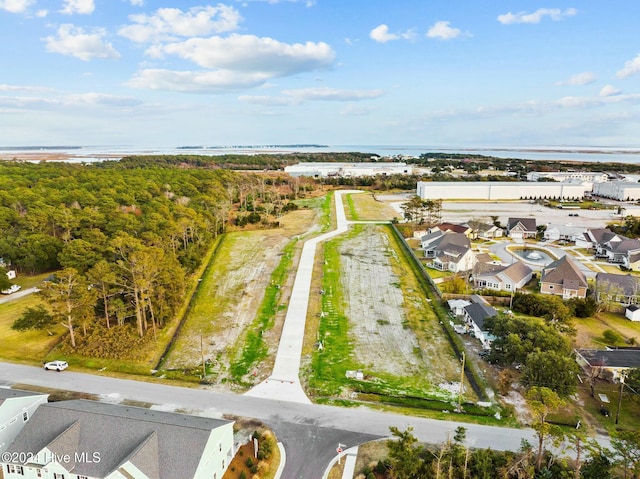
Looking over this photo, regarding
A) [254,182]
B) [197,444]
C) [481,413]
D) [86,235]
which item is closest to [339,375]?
[481,413]

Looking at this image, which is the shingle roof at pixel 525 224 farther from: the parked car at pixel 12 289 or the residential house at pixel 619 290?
the parked car at pixel 12 289

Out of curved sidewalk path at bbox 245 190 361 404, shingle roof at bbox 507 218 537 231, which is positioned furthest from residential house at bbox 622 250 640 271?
curved sidewalk path at bbox 245 190 361 404

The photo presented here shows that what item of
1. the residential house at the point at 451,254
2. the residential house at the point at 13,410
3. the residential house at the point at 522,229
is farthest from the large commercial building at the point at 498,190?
the residential house at the point at 13,410

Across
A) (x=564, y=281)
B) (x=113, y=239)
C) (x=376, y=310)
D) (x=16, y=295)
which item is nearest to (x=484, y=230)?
(x=564, y=281)

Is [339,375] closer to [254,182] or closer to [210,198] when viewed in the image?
[210,198]

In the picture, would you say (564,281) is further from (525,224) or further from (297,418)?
(297,418)
